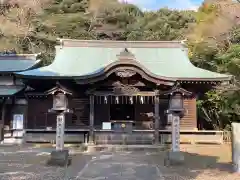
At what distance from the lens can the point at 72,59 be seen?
1856 centimetres

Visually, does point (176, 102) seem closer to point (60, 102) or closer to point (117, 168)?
point (117, 168)

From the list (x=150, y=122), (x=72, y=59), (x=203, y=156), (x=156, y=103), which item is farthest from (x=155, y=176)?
(x=72, y=59)

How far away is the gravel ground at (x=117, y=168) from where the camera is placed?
9.09 metres

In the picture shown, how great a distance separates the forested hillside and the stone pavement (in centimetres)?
839

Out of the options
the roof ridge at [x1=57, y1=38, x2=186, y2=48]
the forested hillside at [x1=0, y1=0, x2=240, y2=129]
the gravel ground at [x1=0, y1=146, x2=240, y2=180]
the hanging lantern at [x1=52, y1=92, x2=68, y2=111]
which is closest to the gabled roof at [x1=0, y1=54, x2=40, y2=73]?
the roof ridge at [x1=57, y1=38, x2=186, y2=48]

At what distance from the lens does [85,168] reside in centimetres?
1045

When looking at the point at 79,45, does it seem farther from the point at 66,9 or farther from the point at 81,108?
the point at 66,9

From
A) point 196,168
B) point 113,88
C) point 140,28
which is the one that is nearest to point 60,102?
→ point 113,88

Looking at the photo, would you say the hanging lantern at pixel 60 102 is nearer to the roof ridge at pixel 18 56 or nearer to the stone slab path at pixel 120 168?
the stone slab path at pixel 120 168

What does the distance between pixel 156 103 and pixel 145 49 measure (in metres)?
5.34

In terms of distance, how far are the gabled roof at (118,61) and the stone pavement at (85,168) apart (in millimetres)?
3655

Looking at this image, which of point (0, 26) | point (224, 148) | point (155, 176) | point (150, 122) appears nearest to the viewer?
point (155, 176)

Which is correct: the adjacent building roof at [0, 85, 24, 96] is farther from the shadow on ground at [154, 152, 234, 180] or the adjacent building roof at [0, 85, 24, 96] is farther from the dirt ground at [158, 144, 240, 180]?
the dirt ground at [158, 144, 240, 180]

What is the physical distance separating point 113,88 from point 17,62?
9116 mm
